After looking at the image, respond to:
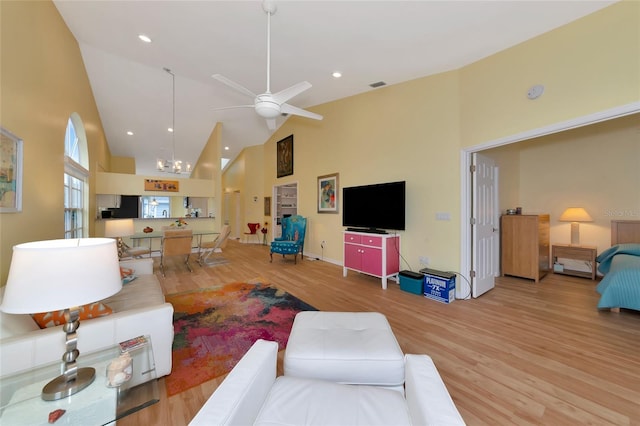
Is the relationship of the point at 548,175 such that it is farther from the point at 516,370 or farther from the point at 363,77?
the point at 516,370

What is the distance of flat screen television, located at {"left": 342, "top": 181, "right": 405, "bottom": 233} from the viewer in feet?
12.3

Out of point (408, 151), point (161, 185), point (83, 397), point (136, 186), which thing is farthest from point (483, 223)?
point (136, 186)

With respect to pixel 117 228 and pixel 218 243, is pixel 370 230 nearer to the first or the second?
pixel 218 243

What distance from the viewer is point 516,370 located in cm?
186

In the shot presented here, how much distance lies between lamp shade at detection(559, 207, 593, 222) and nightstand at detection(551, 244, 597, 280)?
0.48 meters

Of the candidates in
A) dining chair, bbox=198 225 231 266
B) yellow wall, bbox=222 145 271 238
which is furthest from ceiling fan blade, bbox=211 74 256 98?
yellow wall, bbox=222 145 271 238

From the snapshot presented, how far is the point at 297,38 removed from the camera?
2908 millimetres

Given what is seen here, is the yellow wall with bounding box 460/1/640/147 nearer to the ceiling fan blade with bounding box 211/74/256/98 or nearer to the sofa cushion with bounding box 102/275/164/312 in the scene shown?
the ceiling fan blade with bounding box 211/74/256/98

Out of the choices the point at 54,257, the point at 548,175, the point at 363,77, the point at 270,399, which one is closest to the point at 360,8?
the point at 363,77

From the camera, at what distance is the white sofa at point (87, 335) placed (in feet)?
4.01

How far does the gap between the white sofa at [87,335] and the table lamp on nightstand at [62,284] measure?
24 cm

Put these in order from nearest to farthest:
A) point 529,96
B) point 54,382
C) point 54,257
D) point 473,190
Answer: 1. point 54,257
2. point 54,382
3. point 529,96
4. point 473,190

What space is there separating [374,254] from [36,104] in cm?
422

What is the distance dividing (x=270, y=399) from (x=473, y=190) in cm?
347
